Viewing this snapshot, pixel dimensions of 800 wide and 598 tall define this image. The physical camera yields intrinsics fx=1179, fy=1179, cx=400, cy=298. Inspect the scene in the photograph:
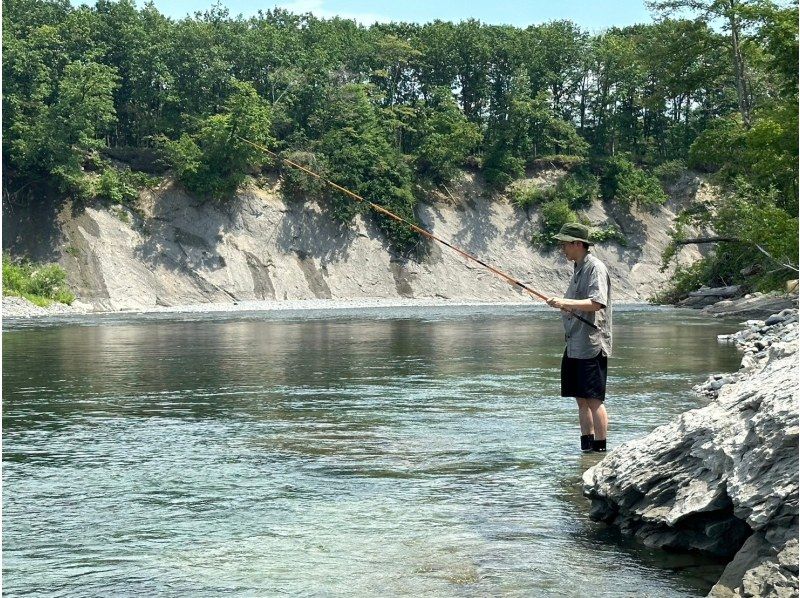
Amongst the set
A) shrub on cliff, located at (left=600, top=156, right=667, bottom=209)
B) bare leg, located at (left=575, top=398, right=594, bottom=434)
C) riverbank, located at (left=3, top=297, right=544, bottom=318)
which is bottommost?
riverbank, located at (left=3, top=297, right=544, bottom=318)

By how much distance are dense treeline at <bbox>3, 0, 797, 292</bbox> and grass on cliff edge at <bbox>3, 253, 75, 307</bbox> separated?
6754mm

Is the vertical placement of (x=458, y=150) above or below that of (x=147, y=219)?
above

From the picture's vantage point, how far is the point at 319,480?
8.90 m

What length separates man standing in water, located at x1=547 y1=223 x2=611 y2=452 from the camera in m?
9.80

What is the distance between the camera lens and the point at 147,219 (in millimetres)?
63719

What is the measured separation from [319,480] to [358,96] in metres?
62.8

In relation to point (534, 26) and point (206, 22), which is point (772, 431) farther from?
point (534, 26)

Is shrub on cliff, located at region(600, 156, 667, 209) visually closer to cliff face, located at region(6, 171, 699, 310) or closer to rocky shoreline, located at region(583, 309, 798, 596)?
cliff face, located at region(6, 171, 699, 310)

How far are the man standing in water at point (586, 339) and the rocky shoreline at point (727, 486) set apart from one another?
6.60 feet

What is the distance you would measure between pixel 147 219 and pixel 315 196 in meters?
10.2

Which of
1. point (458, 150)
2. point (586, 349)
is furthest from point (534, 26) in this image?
point (586, 349)

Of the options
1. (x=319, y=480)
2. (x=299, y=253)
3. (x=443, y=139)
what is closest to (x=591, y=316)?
(x=319, y=480)

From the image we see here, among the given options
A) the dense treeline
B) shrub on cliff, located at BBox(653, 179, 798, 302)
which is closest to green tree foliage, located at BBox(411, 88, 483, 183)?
the dense treeline

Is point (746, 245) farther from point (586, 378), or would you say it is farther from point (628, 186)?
point (586, 378)
